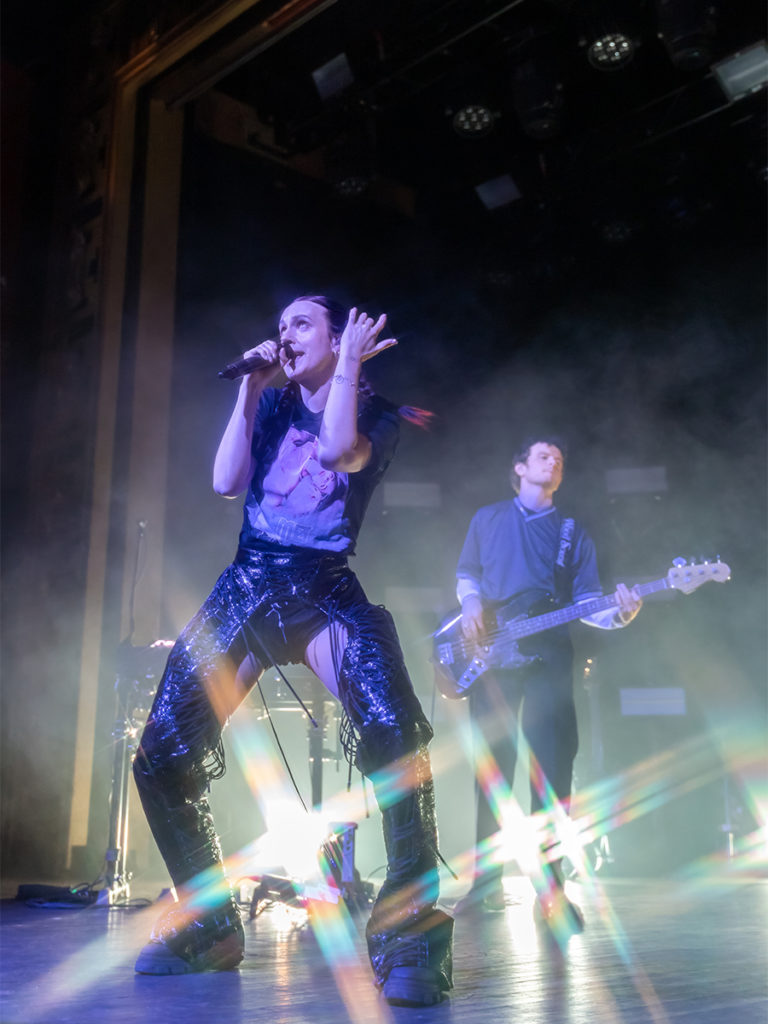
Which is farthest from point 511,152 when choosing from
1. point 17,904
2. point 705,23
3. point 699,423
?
point 17,904

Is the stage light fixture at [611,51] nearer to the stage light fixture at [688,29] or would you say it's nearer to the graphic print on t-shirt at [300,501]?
the stage light fixture at [688,29]

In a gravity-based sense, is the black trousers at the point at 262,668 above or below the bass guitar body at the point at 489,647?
below

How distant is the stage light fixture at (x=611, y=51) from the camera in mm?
5121

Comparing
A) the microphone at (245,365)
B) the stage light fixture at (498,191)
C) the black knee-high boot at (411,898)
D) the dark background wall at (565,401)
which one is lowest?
the black knee-high boot at (411,898)

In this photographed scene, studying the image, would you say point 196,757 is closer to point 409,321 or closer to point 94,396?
point 94,396

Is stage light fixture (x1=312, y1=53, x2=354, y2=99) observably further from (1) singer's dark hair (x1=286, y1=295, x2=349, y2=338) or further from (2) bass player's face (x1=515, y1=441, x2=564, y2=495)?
(1) singer's dark hair (x1=286, y1=295, x2=349, y2=338)

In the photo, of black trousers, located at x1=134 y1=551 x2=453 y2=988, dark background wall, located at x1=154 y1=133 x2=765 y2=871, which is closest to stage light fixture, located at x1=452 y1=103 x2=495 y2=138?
dark background wall, located at x1=154 y1=133 x2=765 y2=871

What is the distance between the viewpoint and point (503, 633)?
379cm

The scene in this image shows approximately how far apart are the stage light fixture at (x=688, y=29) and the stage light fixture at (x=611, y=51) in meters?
0.19

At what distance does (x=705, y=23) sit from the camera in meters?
4.89

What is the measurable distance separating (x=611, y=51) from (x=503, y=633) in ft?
11.5

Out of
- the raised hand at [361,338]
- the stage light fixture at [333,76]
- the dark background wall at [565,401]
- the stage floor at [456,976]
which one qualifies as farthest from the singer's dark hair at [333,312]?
the stage light fixture at [333,76]

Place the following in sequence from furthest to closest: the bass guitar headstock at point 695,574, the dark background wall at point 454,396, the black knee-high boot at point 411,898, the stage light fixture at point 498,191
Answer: the stage light fixture at point 498,191
the dark background wall at point 454,396
the bass guitar headstock at point 695,574
the black knee-high boot at point 411,898

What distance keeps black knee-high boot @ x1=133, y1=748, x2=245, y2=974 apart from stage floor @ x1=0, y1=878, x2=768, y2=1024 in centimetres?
7
